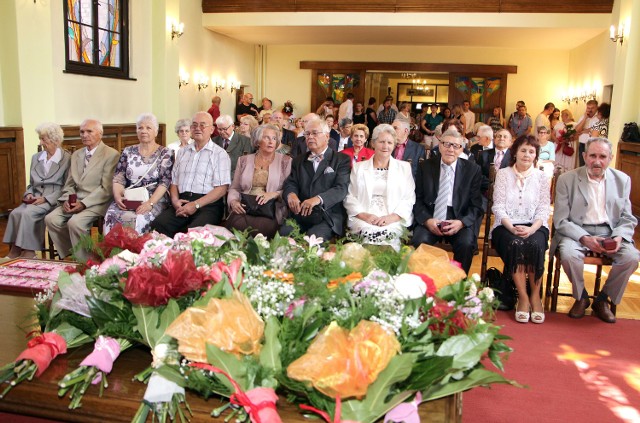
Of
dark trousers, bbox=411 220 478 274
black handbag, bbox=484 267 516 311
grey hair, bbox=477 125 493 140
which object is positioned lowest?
black handbag, bbox=484 267 516 311

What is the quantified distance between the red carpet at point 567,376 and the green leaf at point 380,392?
1.39 m

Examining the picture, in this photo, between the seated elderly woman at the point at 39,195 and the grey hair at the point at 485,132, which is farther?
the grey hair at the point at 485,132

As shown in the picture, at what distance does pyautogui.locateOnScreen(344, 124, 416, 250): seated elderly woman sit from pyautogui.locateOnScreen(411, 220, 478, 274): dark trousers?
0.14 m

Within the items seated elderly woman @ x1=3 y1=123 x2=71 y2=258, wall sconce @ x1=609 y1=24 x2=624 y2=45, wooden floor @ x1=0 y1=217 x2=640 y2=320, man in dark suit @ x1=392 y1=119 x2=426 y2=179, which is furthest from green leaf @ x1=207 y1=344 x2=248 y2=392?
wall sconce @ x1=609 y1=24 x2=624 y2=45

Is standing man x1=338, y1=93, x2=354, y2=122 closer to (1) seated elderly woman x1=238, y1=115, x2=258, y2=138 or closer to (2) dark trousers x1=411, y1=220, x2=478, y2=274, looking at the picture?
(1) seated elderly woman x1=238, y1=115, x2=258, y2=138

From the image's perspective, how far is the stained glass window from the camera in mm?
8297

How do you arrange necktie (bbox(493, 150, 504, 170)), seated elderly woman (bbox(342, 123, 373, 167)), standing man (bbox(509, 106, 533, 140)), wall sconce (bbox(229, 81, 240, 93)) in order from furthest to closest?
wall sconce (bbox(229, 81, 240, 93))
standing man (bbox(509, 106, 533, 140))
necktie (bbox(493, 150, 504, 170))
seated elderly woman (bbox(342, 123, 373, 167))

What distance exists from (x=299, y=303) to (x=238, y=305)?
221 millimetres

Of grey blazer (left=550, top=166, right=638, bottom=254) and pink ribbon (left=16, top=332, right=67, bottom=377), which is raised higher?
grey blazer (left=550, top=166, right=638, bottom=254)

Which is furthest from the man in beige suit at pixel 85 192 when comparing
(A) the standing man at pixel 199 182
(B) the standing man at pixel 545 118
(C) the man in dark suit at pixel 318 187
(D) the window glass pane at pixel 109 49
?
(B) the standing man at pixel 545 118

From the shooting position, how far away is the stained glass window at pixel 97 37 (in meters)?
8.30

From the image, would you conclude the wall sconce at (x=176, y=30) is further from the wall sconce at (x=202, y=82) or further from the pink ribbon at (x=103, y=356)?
the pink ribbon at (x=103, y=356)

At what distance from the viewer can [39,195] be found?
204 inches

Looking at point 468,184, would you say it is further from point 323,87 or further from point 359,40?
point 323,87
